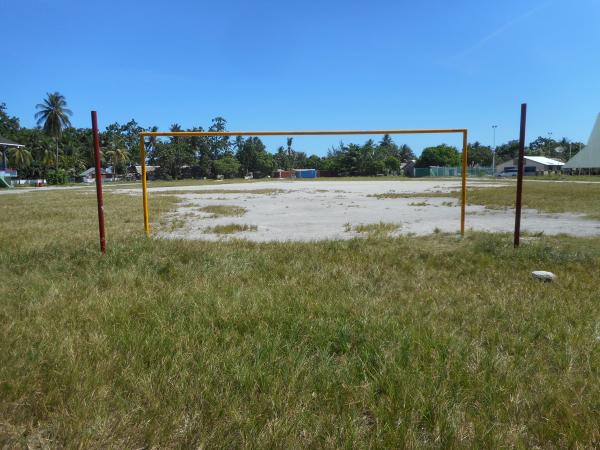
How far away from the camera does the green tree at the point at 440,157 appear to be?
3728 inches

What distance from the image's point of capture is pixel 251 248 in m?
6.39

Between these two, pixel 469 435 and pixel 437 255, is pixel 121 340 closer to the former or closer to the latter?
pixel 469 435

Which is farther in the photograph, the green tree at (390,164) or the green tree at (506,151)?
the green tree at (506,151)

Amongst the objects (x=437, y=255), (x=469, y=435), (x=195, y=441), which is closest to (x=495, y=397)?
(x=469, y=435)

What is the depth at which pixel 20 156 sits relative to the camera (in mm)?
71375

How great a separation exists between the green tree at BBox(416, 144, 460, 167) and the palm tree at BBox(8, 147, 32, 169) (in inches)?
3096

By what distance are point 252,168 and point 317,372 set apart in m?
103

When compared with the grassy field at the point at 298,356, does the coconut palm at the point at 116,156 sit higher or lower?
higher

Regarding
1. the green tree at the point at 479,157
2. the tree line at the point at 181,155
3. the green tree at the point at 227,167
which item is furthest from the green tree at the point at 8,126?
the green tree at the point at 479,157

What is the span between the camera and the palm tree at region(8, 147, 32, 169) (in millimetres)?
71000

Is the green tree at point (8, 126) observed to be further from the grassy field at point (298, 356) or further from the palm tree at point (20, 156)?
the grassy field at point (298, 356)

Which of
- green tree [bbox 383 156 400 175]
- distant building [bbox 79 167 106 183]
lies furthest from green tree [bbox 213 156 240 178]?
green tree [bbox 383 156 400 175]

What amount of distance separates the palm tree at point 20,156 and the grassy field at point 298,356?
261 feet

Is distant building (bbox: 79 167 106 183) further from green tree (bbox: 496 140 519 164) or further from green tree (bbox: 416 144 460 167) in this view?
green tree (bbox: 496 140 519 164)
